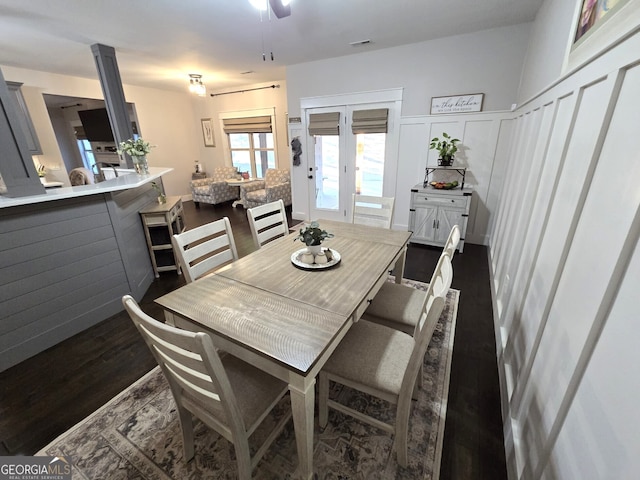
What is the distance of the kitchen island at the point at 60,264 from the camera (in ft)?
5.96

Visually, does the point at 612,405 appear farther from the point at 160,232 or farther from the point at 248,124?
the point at 248,124

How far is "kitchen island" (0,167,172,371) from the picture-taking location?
1.82m

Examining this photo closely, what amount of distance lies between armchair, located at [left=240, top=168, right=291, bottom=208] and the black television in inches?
146

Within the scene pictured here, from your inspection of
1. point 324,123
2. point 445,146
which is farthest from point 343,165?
point 445,146

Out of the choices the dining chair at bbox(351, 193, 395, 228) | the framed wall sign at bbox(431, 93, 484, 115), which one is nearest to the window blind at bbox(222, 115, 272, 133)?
the framed wall sign at bbox(431, 93, 484, 115)

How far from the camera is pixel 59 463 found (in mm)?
1317

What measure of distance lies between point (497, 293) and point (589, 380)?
6.17 ft

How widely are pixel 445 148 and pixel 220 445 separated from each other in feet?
12.4

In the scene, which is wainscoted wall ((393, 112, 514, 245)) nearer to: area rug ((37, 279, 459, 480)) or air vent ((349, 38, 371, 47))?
air vent ((349, 38, 371, 47))

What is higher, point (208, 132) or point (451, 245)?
point (208, 132)

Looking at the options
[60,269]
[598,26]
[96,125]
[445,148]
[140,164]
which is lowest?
[60,269]

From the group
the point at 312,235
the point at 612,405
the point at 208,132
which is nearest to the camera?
the point at 612,405

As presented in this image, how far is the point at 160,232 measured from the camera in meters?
3.09

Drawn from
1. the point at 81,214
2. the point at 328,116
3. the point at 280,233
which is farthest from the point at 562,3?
the point at 81,214
